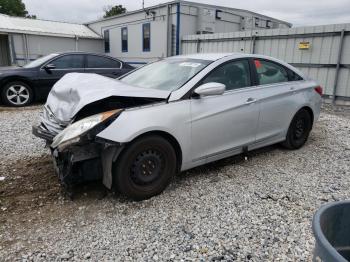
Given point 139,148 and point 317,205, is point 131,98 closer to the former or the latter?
point 139,148

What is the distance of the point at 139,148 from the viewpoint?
298cm

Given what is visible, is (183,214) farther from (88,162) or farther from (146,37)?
(146,37)

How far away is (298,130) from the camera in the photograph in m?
4.85

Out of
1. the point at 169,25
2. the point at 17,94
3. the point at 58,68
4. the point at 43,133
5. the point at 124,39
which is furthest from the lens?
the point at 124,39

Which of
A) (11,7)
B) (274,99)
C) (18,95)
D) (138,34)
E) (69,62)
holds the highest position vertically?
(11,7)

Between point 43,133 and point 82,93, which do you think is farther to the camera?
point 43,133

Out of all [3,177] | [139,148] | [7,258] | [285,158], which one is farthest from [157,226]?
[285,158]

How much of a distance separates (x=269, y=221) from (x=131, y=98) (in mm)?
1800

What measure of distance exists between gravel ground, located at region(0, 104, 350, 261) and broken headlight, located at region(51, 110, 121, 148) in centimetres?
69

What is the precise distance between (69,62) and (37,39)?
40.3 feet

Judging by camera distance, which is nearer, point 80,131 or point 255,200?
point 80,131

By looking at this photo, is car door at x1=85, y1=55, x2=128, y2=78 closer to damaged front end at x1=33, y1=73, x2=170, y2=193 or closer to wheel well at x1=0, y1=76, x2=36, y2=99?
wheel well at x1=0, y1=76, x2=36, y2=99

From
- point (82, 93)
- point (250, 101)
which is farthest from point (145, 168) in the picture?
point (250, 101)

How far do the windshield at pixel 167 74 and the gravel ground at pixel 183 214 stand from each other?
116 centimetres
